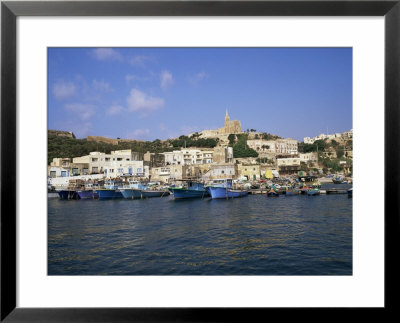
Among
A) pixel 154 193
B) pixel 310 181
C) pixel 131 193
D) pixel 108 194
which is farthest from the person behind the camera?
pixel 154 193

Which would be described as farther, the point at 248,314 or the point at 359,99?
the point at 359,99

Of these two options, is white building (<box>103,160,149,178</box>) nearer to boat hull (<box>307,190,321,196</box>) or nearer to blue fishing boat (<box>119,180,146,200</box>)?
blue fishing boat (<box>119,180,146,200</box>)

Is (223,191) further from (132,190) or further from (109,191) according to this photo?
(109,191)

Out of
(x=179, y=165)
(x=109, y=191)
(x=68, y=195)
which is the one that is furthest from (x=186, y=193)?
(x=68, y=195)

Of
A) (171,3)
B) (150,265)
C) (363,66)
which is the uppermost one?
(171,3)

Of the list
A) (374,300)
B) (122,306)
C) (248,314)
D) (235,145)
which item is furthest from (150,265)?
(235,145)

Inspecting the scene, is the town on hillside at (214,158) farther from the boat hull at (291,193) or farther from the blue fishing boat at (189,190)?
the boat hull at (291,193)

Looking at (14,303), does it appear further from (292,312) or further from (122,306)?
(292,312)
